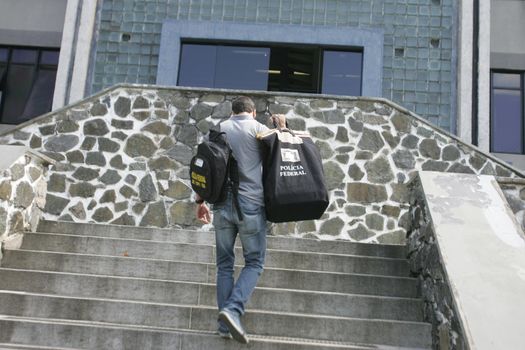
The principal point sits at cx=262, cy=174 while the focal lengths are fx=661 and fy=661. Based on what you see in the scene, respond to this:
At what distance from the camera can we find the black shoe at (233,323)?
14.8 feet

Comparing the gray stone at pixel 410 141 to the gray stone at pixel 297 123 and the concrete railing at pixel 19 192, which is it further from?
the concrete railing at pixel 19 192

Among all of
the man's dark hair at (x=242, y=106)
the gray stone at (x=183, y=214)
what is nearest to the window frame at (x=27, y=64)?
the gray stone at (x=183, y=214)

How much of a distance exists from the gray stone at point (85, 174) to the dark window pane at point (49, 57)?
5715 mm

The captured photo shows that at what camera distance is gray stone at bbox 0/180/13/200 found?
248 inches

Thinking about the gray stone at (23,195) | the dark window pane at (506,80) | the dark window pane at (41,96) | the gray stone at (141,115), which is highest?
the dark window pane at (506,80)

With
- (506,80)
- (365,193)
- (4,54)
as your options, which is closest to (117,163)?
(365,193)

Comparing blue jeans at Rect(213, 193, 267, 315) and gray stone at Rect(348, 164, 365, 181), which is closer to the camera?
blue jeans at Rect(213, 193, 267, 315)

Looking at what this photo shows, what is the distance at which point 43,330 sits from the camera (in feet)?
16.1

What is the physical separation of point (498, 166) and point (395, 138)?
146 cm

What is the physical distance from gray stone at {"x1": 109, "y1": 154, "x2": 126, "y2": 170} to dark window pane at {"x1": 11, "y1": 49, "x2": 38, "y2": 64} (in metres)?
6.07

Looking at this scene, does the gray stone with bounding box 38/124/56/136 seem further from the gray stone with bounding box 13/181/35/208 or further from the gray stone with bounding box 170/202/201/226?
the gray stone with bounding box 13/181/35/208

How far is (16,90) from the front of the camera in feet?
46.6

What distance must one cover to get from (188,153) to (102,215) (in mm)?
1469

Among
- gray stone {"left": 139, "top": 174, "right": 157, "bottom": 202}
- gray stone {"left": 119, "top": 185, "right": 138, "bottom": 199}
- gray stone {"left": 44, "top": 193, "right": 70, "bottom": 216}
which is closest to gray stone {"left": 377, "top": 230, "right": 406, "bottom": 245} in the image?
gray stone {"left": 139, "top": 174, "right": 157, "bottom": 202}
